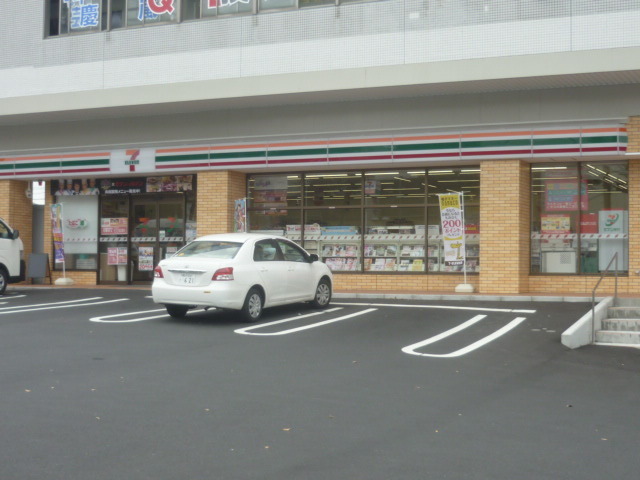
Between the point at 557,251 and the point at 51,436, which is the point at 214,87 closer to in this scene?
the point at 557,251

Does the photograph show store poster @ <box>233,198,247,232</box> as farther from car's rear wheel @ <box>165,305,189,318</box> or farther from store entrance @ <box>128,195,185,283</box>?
car's rear wheel @ <box>165,305,189,318</box>

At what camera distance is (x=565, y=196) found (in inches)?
697

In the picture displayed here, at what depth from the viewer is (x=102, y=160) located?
20.9 metres

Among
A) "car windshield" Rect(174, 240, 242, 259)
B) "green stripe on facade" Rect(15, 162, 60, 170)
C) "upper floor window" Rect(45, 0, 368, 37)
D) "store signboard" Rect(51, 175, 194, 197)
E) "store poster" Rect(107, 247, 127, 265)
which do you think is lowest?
"store poster" Rect(107, 247, 127, 265)

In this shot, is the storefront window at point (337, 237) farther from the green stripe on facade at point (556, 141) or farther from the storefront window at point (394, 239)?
the green stripe on facade at point (556, 141)

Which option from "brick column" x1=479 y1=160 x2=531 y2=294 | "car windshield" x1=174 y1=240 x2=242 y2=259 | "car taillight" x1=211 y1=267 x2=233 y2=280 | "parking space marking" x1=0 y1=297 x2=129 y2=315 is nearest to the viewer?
"car taillight" x1=211 y1=267 x2=233 y2=280

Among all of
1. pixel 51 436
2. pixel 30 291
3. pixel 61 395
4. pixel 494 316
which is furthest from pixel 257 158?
pixel 51 436

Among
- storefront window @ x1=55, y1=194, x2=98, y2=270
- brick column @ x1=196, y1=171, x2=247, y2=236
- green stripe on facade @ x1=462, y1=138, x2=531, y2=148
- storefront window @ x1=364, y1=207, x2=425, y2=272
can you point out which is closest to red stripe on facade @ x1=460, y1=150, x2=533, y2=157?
green stripe on facade @ x1=462, y1=138, x2=531, y2=148

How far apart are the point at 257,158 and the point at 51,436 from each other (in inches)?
564

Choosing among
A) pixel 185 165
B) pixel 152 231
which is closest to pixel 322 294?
pixel 185 165

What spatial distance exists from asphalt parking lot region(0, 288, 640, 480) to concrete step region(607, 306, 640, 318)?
53.5 inches

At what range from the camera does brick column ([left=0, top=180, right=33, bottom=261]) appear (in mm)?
Answer: 22281

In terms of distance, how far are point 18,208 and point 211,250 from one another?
12433mm

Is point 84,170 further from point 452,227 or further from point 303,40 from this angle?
point 452,227
